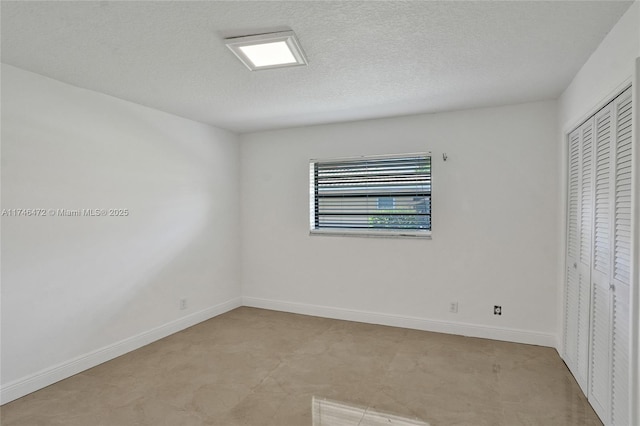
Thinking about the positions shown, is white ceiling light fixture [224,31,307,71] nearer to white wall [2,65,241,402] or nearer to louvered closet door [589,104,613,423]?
white wall [2,65,241,402]

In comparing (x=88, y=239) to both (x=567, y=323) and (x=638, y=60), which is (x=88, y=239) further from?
(x=567, y=323)

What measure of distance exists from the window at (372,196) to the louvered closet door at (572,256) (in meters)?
1.31

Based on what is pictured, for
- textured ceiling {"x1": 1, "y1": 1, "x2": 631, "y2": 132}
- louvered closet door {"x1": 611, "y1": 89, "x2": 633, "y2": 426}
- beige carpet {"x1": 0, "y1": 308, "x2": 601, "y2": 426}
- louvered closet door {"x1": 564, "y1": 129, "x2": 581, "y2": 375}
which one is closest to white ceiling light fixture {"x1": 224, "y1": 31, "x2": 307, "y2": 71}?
textured ceiling {"x1": 1, "y1": 1, "x2": 631, "y2": 132}

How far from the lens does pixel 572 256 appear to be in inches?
115

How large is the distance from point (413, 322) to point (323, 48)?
3.03m

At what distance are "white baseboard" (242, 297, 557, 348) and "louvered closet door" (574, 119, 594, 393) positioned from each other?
0.76 metres

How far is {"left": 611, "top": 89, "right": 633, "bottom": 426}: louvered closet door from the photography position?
1.86m

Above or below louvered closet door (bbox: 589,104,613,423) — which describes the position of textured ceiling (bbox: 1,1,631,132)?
above

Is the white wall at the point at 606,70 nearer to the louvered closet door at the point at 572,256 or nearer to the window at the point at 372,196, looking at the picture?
the louvered closet door at the point at 572,256

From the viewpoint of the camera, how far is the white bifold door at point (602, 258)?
191 cm

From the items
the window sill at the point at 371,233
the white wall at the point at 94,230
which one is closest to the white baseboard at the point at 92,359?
the white wall at the point at 94,230

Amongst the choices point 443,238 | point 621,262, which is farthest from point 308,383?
point 621,262

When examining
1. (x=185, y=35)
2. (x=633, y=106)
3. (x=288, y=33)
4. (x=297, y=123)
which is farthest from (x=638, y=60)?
(x=297, y=123)

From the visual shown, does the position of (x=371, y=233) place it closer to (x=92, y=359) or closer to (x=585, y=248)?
(x=585, y=248)
